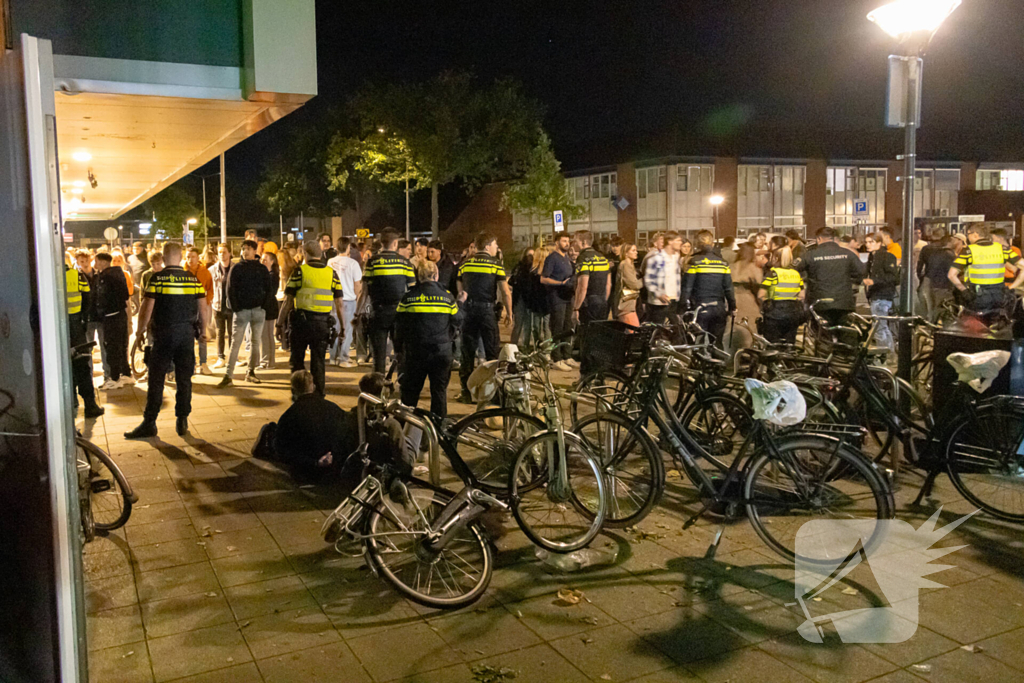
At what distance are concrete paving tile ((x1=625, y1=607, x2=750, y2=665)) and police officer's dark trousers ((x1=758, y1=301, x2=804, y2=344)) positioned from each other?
6.28 meters

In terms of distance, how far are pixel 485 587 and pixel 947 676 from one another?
223 cm

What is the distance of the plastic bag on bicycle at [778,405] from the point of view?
17.0ft

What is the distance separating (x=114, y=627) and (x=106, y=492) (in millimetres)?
1495

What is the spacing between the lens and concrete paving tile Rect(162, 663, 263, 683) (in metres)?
3.92

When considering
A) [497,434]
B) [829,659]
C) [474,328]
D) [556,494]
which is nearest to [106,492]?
[497,434]

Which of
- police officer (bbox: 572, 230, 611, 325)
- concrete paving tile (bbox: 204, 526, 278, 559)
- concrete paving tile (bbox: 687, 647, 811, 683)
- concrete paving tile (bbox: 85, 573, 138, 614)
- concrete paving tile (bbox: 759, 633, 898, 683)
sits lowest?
concrete paving tile (bbox: 687, 647, 811, 683)

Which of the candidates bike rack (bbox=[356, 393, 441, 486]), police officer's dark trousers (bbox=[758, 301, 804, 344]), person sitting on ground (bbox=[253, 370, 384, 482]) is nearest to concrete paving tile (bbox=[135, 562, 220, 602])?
bike rack (bbox=[356, 393, 441, 486])

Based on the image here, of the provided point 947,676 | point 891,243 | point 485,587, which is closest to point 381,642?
point 485,587

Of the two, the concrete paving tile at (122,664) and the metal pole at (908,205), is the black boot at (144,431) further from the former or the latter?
the metal pole at (908,205)

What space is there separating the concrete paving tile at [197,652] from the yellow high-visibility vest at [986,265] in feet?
36.3

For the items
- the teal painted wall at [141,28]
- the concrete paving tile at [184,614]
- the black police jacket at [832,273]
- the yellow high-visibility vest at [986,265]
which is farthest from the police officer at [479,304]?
the yellow high-visibility vest at [986,265]

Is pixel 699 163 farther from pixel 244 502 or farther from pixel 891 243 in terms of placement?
pixel 244 502

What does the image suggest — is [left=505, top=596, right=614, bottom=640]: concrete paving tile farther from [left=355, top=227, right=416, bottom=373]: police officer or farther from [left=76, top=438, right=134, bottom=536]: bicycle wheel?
[left=355, top=227, right=416, bottom=373]: police officer

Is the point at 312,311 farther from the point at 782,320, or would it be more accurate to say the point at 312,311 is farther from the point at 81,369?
the point at 782,320
